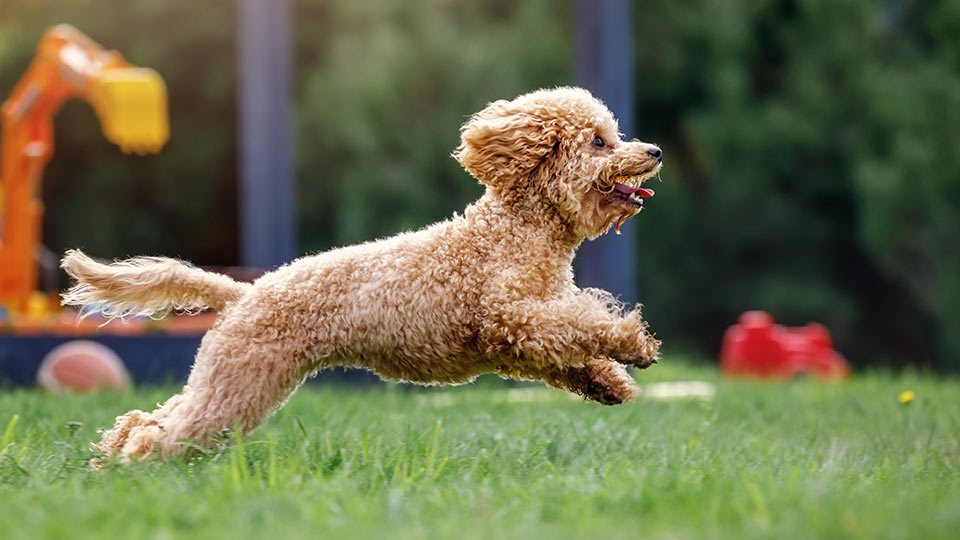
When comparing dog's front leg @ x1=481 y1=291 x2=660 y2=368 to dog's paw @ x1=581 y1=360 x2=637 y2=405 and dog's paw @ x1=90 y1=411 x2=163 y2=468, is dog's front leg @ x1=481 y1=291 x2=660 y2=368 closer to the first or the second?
dog's paw @ x1=581 y1=360 x2=637 y2=405

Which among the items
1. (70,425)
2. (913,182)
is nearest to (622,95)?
(70,425)

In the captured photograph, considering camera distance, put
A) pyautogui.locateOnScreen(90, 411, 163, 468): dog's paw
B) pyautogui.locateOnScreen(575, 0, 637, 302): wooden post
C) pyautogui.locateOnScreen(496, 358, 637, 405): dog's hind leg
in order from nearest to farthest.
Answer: pyautogui.locateOnScreen(90, 411, 163, 468): dog's paw → pyautogui.locateOnScreen(496, 358, 637, 405): dog's hind leg → pyautogui.locateOnScreen(575, 0, 637, 302): wooden post

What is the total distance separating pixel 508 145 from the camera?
344cm

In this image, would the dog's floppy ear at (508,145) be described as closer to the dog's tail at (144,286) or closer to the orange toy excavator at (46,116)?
the dog's tail at (144,286)

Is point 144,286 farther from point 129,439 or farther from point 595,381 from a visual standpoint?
point 595,381

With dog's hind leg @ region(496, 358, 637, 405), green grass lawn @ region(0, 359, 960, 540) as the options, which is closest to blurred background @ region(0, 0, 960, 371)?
green grass lawn @ region(0, 359, 960, 540)

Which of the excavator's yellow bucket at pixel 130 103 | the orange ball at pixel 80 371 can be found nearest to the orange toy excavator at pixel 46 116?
the excavator's yellow bucket at pixel 130 103

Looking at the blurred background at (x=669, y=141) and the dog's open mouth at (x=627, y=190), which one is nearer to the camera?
the dog's open mouth at (x=627, y=190)

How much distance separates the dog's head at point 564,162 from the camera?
134 inches

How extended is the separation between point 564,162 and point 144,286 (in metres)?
1.36

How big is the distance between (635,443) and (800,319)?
11.5 m

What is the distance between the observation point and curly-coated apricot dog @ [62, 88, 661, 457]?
3182mm

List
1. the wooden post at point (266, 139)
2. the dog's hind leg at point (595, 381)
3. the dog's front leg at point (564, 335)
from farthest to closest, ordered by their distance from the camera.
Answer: the wooden post at point (266, 139) → the dog's hind leg at point (595, 381) → the dog's front leg at point (564, 335)

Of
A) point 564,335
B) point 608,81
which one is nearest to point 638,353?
point 564,335
